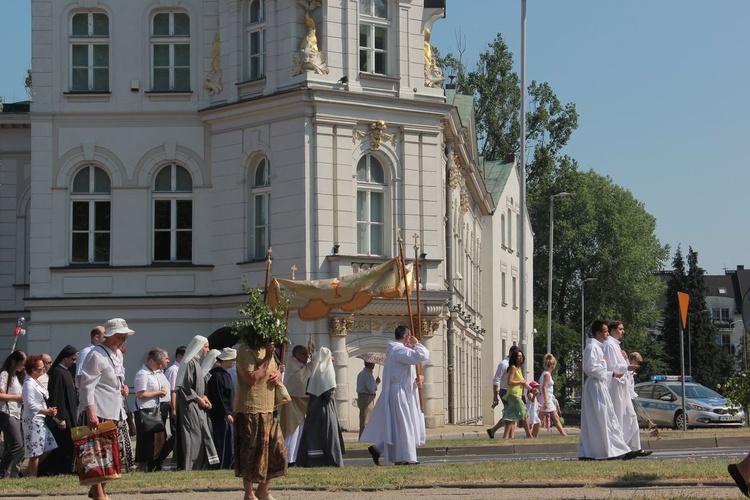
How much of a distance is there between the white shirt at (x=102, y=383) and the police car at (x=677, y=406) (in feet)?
90.9

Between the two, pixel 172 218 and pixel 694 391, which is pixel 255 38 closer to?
pixel 172 218

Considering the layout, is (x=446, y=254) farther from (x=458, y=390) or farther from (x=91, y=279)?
(x=91, y=279)

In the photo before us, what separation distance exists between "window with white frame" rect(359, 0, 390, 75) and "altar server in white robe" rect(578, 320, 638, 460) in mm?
19184

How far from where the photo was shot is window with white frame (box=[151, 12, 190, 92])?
130 feet

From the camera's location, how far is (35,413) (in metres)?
19.8

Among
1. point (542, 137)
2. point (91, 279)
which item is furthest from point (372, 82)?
point (542, 137)

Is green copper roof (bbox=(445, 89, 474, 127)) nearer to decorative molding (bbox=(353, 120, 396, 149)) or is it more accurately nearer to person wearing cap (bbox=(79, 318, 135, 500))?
decorative molding (bbox=(353, 120, 396, 149))

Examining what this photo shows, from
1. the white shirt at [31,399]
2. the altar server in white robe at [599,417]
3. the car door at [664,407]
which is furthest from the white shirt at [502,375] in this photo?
the car door at [664,407]

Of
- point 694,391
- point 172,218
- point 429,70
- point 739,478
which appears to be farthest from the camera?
point 694,391

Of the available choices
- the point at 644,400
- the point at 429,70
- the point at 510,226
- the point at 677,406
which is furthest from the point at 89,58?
the point at 510,226

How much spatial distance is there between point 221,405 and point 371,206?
16950 millimetres

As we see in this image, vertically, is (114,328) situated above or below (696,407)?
above

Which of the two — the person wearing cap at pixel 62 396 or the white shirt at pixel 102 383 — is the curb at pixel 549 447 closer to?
the person wearing cap at pixel 62 396

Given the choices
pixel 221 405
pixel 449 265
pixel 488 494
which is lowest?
pixel 488 494
